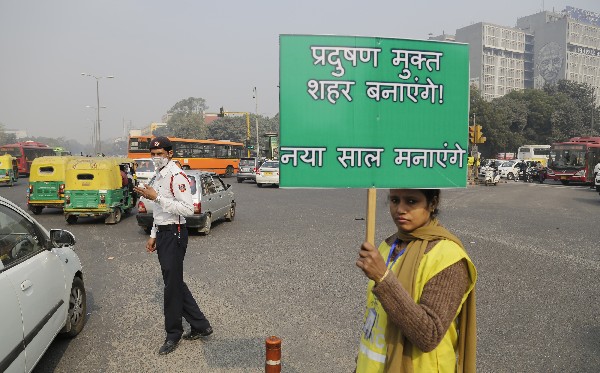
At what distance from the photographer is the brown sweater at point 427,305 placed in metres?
1.75

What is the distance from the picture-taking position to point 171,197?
15.1 feet

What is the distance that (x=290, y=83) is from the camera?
7.80 feet

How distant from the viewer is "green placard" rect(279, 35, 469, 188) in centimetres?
237

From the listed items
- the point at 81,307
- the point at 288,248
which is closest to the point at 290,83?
the point at 81,307

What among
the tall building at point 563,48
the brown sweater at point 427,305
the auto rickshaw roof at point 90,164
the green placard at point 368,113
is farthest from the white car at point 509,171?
the tall building at point 563,48

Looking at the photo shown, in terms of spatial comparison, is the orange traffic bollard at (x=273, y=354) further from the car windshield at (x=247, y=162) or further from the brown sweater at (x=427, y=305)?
the car windshield at (x=247, y=162)

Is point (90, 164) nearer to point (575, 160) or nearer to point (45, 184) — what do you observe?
point (45, 184)


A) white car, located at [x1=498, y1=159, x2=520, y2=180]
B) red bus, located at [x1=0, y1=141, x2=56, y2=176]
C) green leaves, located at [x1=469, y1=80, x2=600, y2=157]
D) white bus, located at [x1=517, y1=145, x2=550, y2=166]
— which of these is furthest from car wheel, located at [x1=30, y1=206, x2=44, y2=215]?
green leaves, located at [x1=469, y1=80, x2=600, y2=157]

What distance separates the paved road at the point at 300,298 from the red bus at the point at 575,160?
22.3 meters

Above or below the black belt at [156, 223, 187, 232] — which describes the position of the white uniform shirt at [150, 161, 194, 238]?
above

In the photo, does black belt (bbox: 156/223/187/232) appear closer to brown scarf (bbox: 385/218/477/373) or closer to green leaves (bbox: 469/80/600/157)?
brown scarf (bbox: 385/218/477/373)

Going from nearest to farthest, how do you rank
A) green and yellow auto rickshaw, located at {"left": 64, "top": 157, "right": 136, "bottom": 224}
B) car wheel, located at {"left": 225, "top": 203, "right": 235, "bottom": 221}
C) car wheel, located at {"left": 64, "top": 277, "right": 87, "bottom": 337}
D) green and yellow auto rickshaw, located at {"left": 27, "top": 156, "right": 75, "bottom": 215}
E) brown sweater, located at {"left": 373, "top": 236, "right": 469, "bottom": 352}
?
brown sweater, located at {"left": 373, "top": 236, "right": 469, "bottom": 352}
car wheel, located at {"left": 64, "top": 277, "right": 87, "bottom": 337}
green and yellow auto rickshaw, located at {"left": 64, "top": 157, "right": 136, "bottom": 224}
car wheel, located at {"left": 225, "top": 203, "right": 235, "bottom": 221}
green and yellow auto rickshaw, located at {"left": 27, "top": 156, "right": 75, "bottom": 215}

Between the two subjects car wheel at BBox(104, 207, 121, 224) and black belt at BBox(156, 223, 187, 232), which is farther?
car wheel at BBox(104, 207, 121, 224)

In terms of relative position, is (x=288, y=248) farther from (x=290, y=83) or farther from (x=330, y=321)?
(x=290, y=83)
